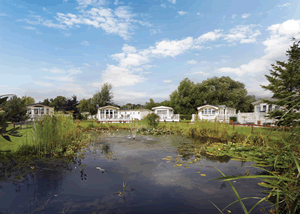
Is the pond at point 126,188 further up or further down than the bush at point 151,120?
further down

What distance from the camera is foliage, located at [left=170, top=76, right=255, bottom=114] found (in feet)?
132

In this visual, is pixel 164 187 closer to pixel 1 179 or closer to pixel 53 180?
pixel 53 180

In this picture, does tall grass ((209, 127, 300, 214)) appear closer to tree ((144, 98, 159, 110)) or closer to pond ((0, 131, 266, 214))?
pond ((0, 131, 266, 214))

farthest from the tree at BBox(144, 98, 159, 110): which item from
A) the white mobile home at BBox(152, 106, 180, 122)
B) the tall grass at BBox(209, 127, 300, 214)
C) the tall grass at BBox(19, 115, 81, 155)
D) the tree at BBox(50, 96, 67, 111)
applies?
the tall grass at BBox(209, 127, 300, 214)

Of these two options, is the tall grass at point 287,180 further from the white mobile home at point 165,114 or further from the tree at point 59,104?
the tree at point 59,104

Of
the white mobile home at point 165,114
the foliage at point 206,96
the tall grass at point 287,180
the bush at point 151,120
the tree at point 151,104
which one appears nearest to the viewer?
the tall grass at point 287,180

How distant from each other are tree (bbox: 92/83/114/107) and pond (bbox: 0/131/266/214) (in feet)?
123

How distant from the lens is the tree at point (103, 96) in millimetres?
42000

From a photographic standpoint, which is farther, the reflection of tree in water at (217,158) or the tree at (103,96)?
the tree at (103,96)

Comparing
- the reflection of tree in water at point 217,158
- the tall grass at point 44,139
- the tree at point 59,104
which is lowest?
the reflection of tree in water at point 217,158

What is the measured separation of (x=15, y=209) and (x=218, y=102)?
44410 mm

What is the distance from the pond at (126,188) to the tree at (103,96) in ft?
123

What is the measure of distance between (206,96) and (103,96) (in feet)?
78.8

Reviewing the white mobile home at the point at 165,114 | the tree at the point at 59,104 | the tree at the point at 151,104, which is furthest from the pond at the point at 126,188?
the tree at the point at 151,104
